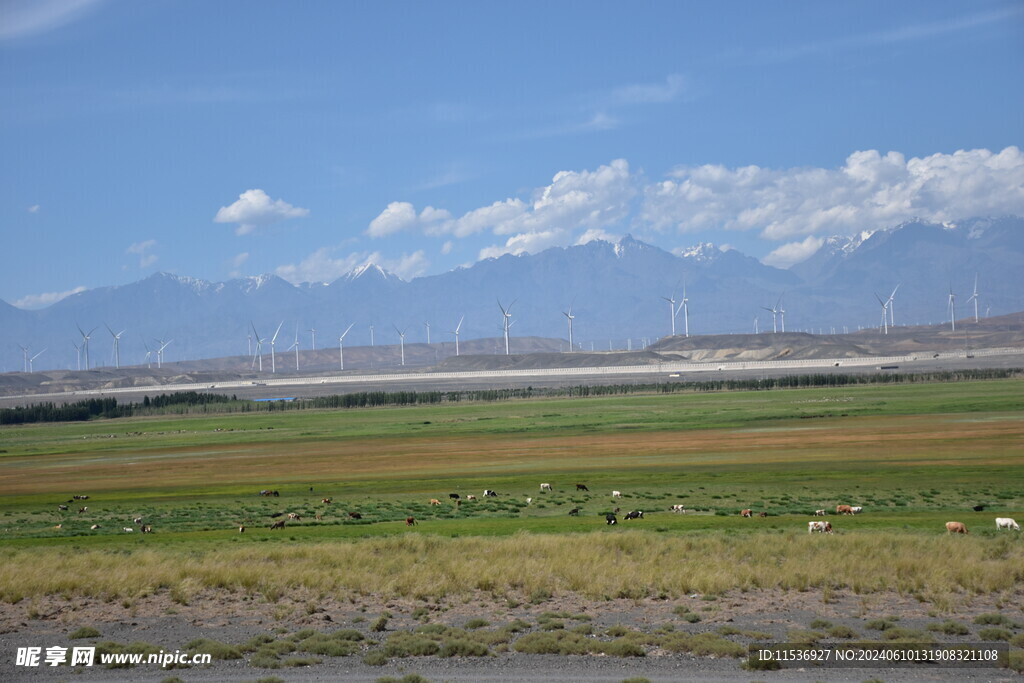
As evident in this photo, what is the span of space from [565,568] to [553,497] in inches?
704

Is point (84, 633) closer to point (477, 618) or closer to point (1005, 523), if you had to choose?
point (477, 618)

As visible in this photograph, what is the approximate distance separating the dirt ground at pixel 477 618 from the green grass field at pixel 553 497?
957mm

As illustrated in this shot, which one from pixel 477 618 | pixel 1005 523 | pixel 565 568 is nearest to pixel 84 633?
pixel 477 618

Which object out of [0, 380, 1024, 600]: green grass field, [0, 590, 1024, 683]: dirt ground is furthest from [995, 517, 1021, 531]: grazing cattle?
[0, 590, 1024, 683]: dirt ground

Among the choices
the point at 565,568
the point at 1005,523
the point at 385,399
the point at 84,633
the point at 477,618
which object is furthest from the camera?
the point at 385,399

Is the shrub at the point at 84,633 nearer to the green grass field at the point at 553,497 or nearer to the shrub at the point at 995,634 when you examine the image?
the green grass field at the point at 553,497

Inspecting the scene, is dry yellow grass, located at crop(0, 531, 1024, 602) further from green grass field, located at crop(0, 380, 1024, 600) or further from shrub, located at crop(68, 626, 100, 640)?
shrub, located at crop(68, 626, 100, 640)

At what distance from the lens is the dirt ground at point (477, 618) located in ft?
53.5

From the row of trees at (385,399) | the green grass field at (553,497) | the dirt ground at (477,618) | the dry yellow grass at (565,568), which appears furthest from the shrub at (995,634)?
the row of trees at (385,399)

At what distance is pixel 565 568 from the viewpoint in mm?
23469

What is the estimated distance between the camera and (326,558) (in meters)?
25.6

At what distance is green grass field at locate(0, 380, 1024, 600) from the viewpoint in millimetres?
23406

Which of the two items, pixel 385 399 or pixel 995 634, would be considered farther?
pixel 385 399

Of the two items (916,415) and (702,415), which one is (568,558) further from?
(702,415)
